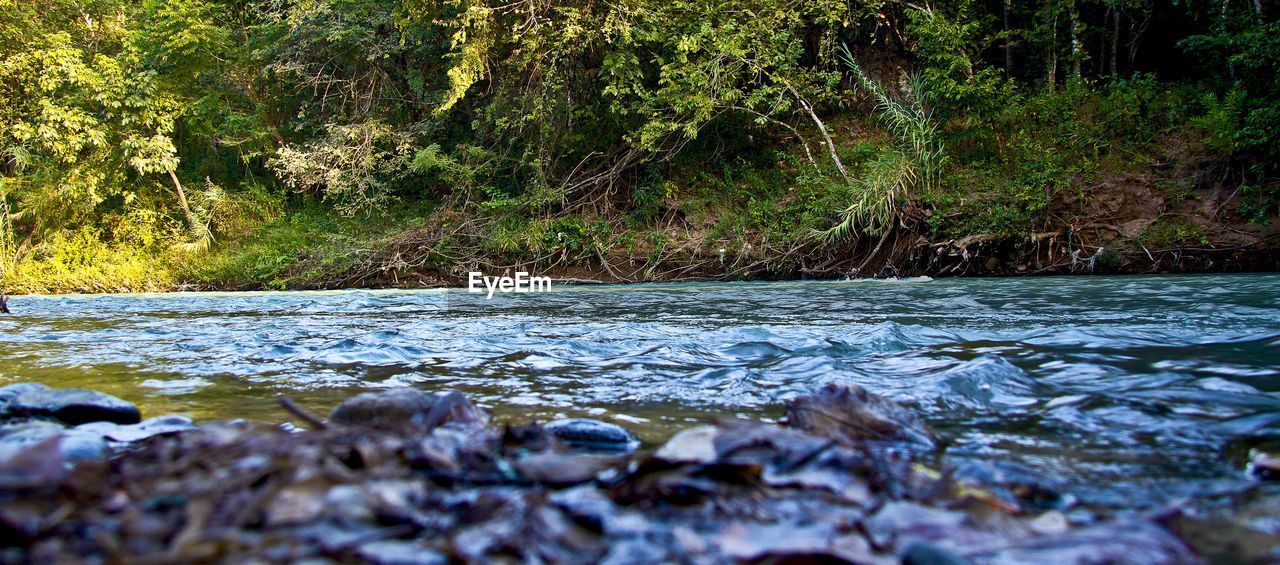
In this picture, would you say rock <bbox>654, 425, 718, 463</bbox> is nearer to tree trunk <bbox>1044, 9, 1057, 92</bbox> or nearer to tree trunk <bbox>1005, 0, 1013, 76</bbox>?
tree trunk <bbox>1044, 9, 1057, 92</bbox>

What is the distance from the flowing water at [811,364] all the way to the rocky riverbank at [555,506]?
0.25m

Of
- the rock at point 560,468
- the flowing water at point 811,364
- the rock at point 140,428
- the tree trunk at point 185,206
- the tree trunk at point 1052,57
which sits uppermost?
the tree trunk at point 1052,57

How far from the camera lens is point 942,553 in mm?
1334

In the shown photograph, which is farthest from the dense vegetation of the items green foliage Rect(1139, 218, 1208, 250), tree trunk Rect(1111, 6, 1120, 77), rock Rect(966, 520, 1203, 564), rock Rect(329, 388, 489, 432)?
rock Rect(966, 520, 1203, 564)

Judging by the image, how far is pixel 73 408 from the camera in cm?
257

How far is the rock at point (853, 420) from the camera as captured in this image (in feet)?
7.18

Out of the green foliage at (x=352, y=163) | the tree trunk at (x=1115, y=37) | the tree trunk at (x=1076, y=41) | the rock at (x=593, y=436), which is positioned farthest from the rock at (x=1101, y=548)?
the tree trunk at (x=1115, y=37)

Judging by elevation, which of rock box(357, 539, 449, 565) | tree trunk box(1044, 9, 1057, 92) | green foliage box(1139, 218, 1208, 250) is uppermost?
tree trunk box(1044, 9, 1057, 92)

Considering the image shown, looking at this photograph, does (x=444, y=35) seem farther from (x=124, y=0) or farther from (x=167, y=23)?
(x=124, y=0)

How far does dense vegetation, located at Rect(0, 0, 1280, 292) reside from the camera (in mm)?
11039

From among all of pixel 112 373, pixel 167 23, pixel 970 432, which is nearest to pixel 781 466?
pixel 970 432

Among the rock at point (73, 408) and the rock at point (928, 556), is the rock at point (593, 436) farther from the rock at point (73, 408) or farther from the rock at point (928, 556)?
the rock at point (73, 408)

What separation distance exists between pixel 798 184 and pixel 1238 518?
Result: 11.4 meters

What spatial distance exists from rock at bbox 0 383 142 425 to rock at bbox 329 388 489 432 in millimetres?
832
